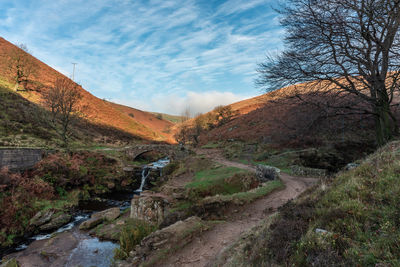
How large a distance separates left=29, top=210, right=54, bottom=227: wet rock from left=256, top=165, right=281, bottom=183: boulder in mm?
15483

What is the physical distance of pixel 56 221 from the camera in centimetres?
1299

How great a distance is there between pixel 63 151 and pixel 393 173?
27.7m

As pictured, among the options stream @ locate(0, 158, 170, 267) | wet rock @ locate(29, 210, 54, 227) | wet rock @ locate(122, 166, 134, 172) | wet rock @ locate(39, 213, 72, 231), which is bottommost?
stream @ locate(0, 158, 170, 267)

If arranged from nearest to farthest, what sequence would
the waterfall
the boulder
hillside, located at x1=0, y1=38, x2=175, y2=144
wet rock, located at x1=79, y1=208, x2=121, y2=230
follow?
Answer: wet rock, located at x1=79, y1=208, x2=121, y2=230 < the boulder < the waterfall < hillside, located at x1=0, y1=38, x2=175, y2=144

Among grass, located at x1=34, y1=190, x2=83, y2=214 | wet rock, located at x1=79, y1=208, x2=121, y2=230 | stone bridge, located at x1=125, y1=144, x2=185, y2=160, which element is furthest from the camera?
A: stone bridge, located at x1=125, y1=144, x2=185, y2=160

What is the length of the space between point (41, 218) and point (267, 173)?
16731mm

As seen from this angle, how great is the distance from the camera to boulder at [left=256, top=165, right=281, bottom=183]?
15.5 m

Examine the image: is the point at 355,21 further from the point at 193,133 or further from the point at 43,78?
the point at 43,78

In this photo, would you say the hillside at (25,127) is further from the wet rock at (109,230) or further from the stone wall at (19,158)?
the wet rock at (109,230)

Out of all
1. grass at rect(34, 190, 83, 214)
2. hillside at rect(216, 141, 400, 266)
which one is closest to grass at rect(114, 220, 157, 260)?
hillside at rect(216, 141, 400, 266)

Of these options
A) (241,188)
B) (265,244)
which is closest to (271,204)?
(241,188)

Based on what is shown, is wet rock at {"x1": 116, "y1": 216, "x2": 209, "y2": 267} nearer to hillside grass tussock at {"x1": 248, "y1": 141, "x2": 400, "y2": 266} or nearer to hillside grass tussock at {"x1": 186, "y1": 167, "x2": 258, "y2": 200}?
hillside grass tussock at {"x1": 248, "y1": 141, "x2": 400, "y2": 266}

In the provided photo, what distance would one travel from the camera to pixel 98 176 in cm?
2241

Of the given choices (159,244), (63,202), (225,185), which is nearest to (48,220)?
(63,202)
